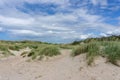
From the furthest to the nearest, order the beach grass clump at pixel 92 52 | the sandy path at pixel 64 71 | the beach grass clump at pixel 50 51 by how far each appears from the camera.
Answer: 1. the beach grass clump at pixel 50 51
2. the beach grass clump at pixel 92 52
3. the sandy path at pixel 64 71

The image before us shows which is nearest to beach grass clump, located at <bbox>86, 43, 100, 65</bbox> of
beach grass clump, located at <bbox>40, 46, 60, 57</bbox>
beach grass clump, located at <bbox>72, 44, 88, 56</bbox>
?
beach grass clump, located at <bbox>72, 44, 88, 56</bbox>

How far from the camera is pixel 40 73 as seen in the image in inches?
511

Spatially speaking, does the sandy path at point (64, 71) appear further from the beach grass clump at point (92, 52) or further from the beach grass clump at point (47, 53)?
the beach grass clump at point (47, 53)

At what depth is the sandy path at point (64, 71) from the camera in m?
11.0

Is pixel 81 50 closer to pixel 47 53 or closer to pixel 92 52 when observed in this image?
pixel 92 52

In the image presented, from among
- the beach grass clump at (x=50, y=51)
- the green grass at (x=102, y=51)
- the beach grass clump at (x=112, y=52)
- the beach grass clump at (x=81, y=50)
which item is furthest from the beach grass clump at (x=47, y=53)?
the beach grass clump at (x=112, y=52)

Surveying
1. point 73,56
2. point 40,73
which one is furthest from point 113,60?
point 40,73

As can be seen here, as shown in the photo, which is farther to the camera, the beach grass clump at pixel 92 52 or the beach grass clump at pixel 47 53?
the beach grass clump at pixel 47 53

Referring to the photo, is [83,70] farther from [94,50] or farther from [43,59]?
[43,59]

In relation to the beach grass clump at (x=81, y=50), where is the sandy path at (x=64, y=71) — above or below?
below

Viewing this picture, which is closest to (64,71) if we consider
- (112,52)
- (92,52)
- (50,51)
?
(92,52)

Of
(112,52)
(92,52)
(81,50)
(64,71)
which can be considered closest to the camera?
(112,52)

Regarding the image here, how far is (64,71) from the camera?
12281 mm

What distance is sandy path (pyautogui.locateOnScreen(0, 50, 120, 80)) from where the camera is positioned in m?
11.0
